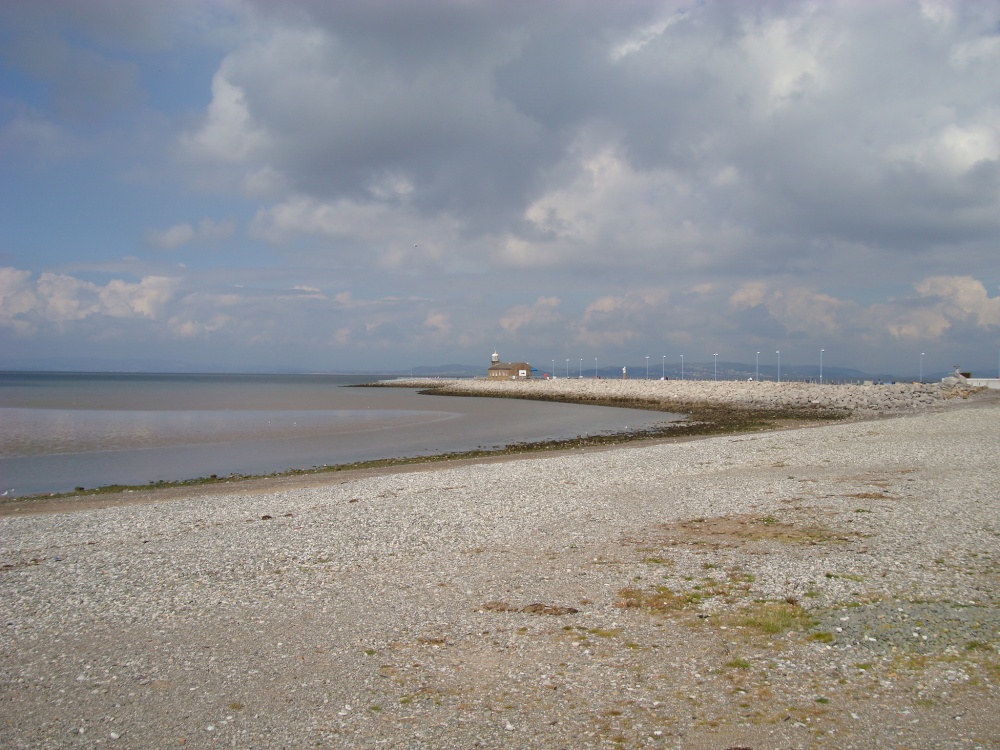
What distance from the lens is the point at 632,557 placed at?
35.0ft

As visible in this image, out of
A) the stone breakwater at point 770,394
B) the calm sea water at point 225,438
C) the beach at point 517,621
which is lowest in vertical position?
the calm sea water at point 225,438

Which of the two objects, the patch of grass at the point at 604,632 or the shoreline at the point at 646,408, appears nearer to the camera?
the patch of grass at the point at 604,632

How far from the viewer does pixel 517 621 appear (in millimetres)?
8078

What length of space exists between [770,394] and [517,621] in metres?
62.3

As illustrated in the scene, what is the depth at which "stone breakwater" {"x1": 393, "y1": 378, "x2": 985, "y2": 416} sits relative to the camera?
54719mm

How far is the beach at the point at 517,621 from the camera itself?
577cm

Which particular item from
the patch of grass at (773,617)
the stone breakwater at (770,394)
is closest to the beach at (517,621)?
the patch of grass at (773,617)

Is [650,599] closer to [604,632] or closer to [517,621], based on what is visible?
[604,632]

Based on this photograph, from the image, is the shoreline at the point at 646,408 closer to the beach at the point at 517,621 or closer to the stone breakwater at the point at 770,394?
the stone breakwater at the point at 770,394

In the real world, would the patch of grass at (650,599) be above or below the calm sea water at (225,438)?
above

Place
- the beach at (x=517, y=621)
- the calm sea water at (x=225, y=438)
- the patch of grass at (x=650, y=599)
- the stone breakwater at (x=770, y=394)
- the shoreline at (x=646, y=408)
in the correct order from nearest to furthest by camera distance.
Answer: the beach at (x=517, y=621) < the patch of grass at (x=650, y=599) < the shoreline at (x=646, y=408) < the calm sea water at (x=225, y=438) < the stone breakwater at (x=770, y=394)

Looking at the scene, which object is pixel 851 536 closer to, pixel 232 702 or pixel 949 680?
pixel 949 680

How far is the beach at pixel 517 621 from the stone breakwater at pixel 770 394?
41865mm

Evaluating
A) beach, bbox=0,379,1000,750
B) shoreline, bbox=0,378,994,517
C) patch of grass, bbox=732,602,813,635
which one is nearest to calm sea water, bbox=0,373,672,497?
shoreline, bbox=0,378,994,517
